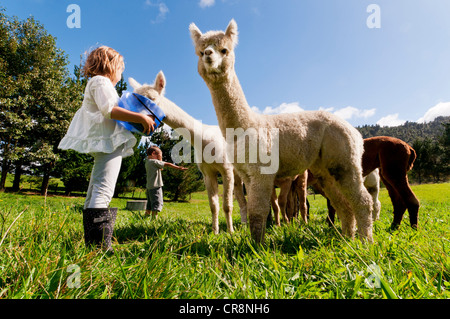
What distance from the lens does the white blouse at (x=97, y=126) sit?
2.04 m

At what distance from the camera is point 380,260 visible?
160 centimetres

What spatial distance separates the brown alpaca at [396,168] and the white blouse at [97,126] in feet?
9.24

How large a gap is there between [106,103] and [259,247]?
1.92 metres

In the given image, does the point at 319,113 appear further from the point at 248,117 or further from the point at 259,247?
the point at 259,247

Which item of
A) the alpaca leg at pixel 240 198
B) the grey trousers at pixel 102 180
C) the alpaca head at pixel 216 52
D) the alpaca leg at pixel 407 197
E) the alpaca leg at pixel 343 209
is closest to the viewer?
the alpaca head at pixel 216 52

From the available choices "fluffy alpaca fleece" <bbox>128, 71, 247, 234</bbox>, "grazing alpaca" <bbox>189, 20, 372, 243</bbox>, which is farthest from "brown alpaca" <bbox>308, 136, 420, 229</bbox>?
"fluffy alpaca fleece" <bbox>128, 71, 247, 234</bbox>

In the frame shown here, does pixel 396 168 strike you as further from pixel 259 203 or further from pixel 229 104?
pixel 229 104

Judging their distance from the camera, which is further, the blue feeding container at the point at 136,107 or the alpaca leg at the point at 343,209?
the alpaca leg at the point at 343,209

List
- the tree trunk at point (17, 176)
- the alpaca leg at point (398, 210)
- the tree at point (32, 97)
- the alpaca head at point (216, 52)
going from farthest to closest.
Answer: the tree trunk at point (17, 176) → the tree at point (32, 97) → the alpaca leg at point (398, 210) → the alpaca head at point (216, 52)

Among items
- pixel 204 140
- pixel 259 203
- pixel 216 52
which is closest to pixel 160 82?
pixel 204 140

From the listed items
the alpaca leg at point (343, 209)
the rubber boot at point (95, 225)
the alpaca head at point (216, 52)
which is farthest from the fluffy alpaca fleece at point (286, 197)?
the rubber boot at point (95, 225)

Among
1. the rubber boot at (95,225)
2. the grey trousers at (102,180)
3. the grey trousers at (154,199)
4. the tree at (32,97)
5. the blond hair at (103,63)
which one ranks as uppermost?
the tree at (32,97)

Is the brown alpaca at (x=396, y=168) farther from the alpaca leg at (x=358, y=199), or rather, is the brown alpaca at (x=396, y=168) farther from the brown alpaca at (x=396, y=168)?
the alpaca leg at (x=358, y=199)
